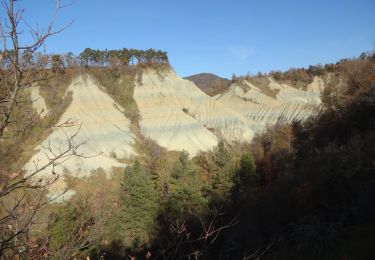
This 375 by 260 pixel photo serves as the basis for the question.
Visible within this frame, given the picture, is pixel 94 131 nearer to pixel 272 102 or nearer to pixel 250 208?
pixel 250 208

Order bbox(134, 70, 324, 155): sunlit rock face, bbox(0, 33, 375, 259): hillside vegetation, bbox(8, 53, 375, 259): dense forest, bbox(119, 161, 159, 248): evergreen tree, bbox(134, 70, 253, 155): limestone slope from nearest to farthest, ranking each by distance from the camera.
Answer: bbox(0, 33, 375, 259): hillside vegetation → bbox(8, 53, 375, 259): dense forest → bbox(119, 161, 159, 248): evergreen tree → bbox(134, 70, 253, 155): limestone slope → bbox(134, 70, 324, 155): sunlit rock face

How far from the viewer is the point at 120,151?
45.3 m

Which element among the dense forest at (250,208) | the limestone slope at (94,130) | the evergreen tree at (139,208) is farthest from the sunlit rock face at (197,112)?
the evergreen tree at (139,208)

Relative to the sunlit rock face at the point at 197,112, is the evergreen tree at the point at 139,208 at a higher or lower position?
lower

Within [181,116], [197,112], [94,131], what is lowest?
[94,131]

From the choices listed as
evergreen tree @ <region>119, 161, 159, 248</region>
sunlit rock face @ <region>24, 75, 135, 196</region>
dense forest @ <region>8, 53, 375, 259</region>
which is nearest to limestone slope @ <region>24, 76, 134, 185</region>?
sunlit rock face @ <region>24, 75, 135, 196</region>

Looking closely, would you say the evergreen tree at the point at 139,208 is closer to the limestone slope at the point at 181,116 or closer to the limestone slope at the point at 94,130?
the limestone slope at the point at 94,130

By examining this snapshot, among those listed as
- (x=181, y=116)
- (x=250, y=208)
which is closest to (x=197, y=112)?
(x=181, y=116)

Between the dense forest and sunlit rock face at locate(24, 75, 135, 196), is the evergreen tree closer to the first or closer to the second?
the dense forest

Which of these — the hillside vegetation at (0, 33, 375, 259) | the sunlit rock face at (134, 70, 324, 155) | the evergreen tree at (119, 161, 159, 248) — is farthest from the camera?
the sunlit rock face at (134, 70, 324, 155)

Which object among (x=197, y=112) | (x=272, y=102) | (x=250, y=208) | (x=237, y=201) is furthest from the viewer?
(x=272, y=102)

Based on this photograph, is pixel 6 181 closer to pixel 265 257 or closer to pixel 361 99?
pixel 265 257

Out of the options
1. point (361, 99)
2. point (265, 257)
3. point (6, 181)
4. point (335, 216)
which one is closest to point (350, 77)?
point (361, 99)

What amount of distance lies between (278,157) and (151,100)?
24927 millimetres
